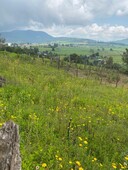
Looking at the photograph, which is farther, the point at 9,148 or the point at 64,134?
the point at 64,134

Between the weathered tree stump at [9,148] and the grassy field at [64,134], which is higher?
the weathered tree stump at [9,148]

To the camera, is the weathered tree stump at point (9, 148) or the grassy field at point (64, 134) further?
the grassy field at point (64, 134)

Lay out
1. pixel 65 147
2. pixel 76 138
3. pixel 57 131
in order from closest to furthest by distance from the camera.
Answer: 1. pixel 65 147
2. pixel 76 138
3. pixel 57 131

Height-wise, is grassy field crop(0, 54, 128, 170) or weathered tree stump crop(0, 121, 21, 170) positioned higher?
weathered tree stump crop(0, 121, 21, 170)

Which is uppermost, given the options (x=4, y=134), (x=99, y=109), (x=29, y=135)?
(x=4, y=134)

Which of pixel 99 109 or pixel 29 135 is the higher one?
pixel 29 135

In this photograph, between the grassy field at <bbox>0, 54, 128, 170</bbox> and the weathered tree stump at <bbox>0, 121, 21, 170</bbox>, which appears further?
the grassy field at <bbox>0, 54, 128, 170</bbox>

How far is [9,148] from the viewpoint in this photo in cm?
305

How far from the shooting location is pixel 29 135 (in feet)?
24.1

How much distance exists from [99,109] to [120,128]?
2.78 metres

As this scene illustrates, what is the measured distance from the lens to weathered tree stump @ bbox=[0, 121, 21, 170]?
2947mm

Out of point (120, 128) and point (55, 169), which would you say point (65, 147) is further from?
point (120, 128)

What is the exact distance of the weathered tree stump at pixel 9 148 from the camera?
295 cm

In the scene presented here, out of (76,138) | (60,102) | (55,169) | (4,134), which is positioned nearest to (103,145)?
(76,138)
